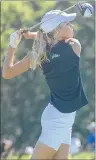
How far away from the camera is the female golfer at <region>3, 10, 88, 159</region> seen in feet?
14.2

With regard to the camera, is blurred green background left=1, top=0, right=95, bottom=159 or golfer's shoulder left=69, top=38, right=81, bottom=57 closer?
golfer's shoulder left=69, top=38, right=81, bottom=57

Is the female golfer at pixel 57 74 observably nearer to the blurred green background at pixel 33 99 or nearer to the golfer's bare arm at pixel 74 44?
the golfer's bare arm at pixel 74 44

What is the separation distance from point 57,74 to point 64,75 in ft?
0.15

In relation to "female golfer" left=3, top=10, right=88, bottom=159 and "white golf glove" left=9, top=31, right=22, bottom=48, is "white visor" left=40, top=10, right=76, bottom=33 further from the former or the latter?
"white golf glove" left=9, top=31, right=22, bottom=48

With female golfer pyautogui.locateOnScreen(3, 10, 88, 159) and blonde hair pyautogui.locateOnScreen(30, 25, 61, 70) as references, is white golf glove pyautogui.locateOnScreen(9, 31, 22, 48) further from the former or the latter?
blonde hair pyautogui.locateOnScreen(30, 25, 61, 70)

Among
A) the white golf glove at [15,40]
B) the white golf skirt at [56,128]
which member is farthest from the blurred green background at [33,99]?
the white golf skirt at [56,128]

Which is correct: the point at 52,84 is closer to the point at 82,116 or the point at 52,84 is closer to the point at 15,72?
the point at 15,72

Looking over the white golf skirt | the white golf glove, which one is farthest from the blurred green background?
the white golf skirt

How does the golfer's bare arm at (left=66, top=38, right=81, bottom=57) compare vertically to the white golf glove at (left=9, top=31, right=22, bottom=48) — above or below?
below

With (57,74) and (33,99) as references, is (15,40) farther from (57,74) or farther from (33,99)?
(33,99)

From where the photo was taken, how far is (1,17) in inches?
646

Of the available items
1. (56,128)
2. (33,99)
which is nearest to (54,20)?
(56,128)

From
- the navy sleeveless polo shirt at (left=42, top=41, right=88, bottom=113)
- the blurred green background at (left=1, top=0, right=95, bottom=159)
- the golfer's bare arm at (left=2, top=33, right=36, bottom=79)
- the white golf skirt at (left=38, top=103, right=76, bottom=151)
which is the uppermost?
the golfer's bare arm at (left=2, top=33, right=36, bottom=79)

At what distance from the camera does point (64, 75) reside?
433 centimetres
